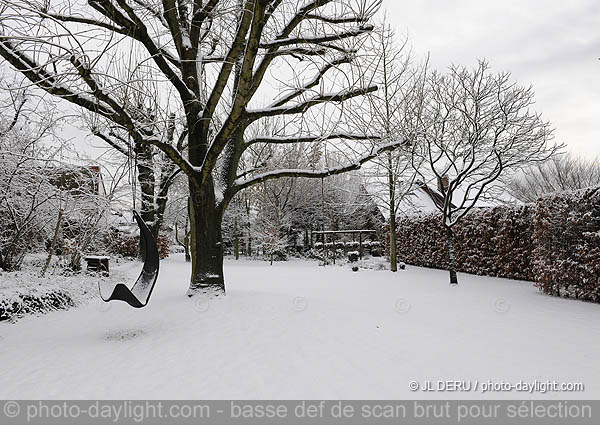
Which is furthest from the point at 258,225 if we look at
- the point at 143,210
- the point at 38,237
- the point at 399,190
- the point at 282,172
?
the point at 282,172

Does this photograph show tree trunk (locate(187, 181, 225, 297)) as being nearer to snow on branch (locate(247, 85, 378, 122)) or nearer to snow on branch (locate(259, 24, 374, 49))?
snow on branch (locate(247, 85, 378, 122))

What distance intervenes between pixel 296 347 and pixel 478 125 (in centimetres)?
831

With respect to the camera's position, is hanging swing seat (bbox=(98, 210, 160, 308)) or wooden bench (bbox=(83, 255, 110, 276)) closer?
hanging swing seat (bbox=(98, 210, 160, 308))

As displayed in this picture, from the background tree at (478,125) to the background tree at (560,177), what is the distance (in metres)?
19.7

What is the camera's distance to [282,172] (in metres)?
7.76

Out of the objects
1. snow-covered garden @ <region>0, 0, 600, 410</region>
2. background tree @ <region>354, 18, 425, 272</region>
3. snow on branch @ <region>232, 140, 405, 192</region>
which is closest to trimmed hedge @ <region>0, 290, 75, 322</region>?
snow-covered garden @ <region>0, 0, 600, 410</region>

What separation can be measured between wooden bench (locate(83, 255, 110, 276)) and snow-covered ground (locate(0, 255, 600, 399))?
11.8 ft

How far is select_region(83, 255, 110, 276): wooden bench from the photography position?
36.4 feet

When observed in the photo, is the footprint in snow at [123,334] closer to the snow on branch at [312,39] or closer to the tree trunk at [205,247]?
the tree trunk at [205,247]

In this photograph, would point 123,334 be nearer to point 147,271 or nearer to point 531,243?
point 147,271

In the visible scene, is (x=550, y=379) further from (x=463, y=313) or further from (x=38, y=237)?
(x=38, y=237)

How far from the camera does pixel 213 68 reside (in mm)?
7648
